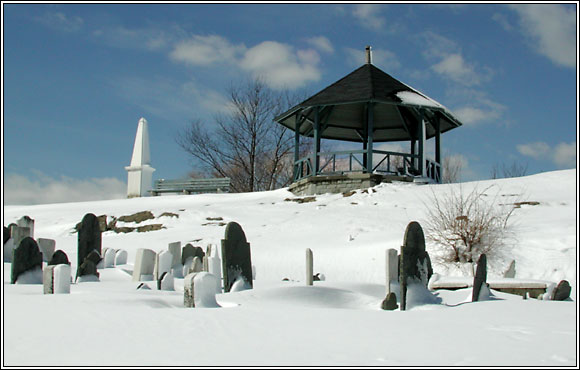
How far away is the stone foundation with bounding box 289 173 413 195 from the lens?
714 inches

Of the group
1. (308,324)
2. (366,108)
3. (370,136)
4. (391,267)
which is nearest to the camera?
(308,324)

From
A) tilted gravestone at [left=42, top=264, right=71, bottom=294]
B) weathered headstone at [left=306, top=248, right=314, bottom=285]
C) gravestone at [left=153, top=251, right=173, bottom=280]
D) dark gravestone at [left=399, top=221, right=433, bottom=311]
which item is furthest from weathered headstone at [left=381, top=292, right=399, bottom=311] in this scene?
gravestone at [left=153, top=251, right=173, bottom=280]

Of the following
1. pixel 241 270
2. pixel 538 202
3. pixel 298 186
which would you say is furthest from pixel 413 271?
pixel 298 186

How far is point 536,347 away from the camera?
343 cm

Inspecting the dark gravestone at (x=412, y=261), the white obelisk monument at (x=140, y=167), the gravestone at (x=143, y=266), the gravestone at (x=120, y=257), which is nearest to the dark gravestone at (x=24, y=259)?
the gravestone at (x=143, y=266)

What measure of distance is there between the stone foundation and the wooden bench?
6199 millimetres

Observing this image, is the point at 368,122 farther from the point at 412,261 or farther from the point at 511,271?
the point at 412,261

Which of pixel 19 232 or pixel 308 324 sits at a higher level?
pixel 19 232

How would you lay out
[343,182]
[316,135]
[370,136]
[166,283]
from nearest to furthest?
[166,283] < [370,136] < [343,182] < [316,135]

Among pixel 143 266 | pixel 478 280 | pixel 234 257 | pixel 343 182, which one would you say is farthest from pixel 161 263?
pixel 343 182

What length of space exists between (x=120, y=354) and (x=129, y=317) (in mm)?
999

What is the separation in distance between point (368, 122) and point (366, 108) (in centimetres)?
262

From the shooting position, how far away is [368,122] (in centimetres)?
1844

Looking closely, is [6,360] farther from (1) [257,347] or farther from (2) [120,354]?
(1) [257,347]
